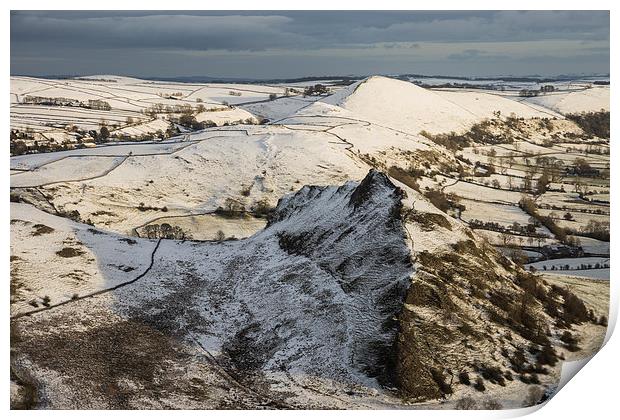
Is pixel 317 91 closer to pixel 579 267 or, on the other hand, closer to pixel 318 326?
pixel 579 267

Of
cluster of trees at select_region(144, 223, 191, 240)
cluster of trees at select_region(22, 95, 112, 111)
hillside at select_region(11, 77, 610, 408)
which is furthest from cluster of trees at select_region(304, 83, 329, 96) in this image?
cluster of trees at select_region(144, 223, 191, 240)

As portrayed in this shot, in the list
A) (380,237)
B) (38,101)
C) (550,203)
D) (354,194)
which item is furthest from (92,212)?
(38,101)

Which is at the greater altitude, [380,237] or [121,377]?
[380,237]

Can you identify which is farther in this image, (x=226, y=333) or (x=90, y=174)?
(x=90, y=174)

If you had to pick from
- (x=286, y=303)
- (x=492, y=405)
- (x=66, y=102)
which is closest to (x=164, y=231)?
(x=286, y=303)

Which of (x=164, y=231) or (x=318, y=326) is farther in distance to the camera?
(x=164, y=231)

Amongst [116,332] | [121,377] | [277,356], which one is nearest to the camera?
[121,377]

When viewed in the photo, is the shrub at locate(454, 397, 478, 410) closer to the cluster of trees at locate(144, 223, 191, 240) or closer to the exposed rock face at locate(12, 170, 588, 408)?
the exposed rock face at locate(12, 170, 588, 408)

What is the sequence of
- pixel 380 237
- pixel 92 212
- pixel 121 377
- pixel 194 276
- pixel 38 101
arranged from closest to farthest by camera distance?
pixel 121 377 → pixel 380 237 → pixel 194 276 → pixel 92 212 → pixel 38 101

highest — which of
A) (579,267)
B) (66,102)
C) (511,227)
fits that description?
(66,102)

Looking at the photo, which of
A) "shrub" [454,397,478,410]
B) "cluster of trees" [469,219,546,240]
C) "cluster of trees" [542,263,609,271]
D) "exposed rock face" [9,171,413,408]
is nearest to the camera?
"shrub" [454,397,478,410]

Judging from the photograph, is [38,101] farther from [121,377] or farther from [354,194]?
[121,377]
